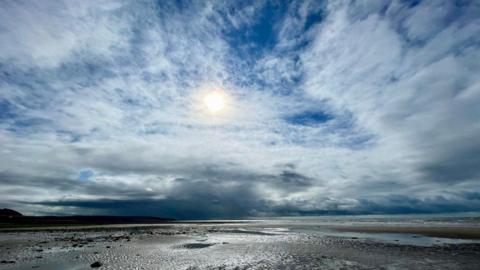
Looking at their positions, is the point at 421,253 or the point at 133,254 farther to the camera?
the point at 133,254

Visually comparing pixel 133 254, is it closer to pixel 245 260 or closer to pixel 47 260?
pixel 47 260

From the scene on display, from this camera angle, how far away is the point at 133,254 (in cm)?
3070

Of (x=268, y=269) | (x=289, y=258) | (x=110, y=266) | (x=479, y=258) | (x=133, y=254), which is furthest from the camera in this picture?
(x=133, y=254)

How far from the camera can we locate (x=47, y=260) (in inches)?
1083

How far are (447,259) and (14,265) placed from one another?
36.4 m

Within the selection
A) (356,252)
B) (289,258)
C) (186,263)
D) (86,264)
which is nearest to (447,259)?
(356,252)

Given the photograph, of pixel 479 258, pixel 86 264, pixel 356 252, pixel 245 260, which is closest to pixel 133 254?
pixel 86 264

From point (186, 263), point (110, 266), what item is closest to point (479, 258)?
point (186, 263)

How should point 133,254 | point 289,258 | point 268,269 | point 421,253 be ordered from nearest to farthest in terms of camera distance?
1. point 268,269
2. point 289,258
3. point 421,253
4. point 133,254

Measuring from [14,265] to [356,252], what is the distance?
31.1 meters

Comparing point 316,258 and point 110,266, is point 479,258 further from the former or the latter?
point 110,266

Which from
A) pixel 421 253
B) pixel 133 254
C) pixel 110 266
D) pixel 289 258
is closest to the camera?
pixel 110 266

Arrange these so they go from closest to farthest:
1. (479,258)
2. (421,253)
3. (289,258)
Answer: (479,258) → (289,258) → (421,253)

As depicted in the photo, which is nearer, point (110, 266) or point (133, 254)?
point (110, 266)
